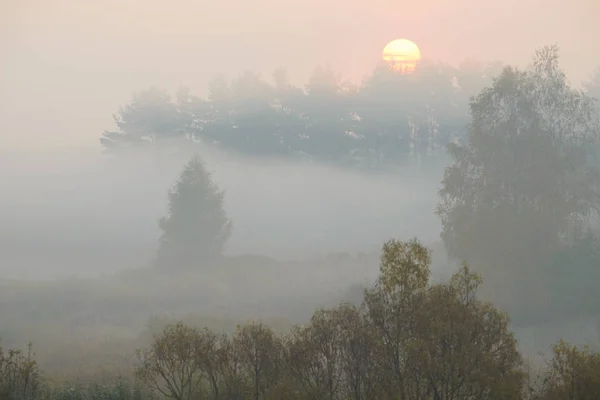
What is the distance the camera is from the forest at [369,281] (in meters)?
34.3

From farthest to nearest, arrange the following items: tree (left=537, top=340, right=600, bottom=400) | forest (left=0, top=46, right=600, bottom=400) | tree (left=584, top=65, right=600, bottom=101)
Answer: tree (left=584, top=65, right=600, bottom=101)
forest (left=0, top=46, right=600, bottom=400)
tree (left=537, top=340, right=600, bottom=400)

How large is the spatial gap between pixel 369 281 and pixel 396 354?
38.2m

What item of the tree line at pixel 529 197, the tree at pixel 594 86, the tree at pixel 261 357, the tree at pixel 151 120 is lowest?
the tree at pixel 261 357

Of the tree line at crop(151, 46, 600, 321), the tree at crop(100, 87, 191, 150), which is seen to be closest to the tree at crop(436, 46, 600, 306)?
the tree line at crop(151, 46, 600, 321)

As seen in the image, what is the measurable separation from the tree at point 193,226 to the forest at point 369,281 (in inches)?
7.1

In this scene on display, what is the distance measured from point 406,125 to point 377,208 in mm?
15476

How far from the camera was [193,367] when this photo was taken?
126 feet

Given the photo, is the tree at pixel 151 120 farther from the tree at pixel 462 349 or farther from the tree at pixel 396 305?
the tree at pixel 462 349

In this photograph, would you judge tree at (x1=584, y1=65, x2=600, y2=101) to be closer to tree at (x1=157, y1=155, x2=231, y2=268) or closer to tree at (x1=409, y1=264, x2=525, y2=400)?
tree at (x1=157, y1=155, x2=231, y2=268)

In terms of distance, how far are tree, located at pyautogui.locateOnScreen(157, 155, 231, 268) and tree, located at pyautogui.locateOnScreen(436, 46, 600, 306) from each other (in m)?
31.4

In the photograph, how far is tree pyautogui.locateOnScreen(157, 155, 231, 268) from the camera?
279 feet

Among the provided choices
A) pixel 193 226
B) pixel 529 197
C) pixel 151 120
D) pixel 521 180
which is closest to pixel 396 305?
pixel 521 180

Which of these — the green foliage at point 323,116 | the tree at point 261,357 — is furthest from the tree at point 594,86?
the tree at point 261,357

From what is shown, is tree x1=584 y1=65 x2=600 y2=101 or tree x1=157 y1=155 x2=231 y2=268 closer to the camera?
tree x1=157 y1=155 x2=231 y2=268
